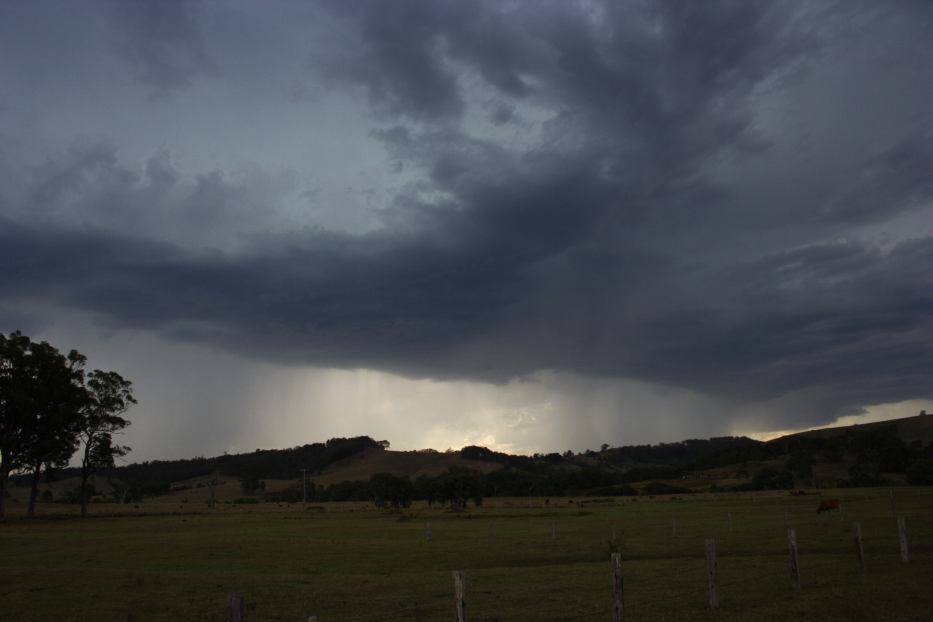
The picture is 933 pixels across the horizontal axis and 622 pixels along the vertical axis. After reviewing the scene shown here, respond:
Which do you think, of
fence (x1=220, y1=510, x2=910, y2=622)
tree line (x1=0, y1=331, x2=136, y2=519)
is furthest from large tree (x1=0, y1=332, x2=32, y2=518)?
fence (x1=220, y1=510, x2=910, y2=622)

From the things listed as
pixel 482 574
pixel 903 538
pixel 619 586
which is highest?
pixel 903 538

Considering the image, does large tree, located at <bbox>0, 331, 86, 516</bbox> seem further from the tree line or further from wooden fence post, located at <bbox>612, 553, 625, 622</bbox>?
wooden fence post, located at <bbox>612, 553, 625, 622</bbox>

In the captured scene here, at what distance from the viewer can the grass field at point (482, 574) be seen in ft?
73.3

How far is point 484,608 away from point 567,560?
17446 mm

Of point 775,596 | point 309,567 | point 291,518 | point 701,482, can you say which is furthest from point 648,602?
point 701,482

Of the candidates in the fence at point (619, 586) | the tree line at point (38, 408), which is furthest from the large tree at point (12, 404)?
the fence at point (619, 586)

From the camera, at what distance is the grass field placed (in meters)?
22.3

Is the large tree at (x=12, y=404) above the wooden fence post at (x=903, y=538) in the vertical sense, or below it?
above

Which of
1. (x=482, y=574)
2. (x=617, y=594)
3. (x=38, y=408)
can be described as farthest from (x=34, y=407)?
(x=617, y=594)

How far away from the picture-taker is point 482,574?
108ft

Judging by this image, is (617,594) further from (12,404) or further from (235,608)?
(12,404)

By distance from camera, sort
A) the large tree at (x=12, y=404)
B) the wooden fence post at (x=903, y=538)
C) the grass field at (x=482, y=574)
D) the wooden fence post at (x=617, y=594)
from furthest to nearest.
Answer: the large tree at (x=12, y=404) → the wooden fence post at (x=903, y=538) → the grass field at (x=482, y=574) → the wooden fence post at (x=617, y=594)

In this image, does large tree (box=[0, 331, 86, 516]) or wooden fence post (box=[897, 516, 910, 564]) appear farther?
large tree (box=[0, 331, 86, 516])

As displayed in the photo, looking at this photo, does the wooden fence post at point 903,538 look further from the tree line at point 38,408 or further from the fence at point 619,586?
the tree line at point 38,408
